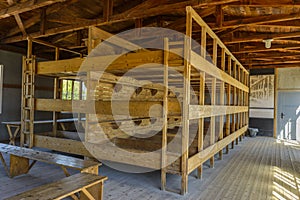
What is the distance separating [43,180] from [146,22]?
17.3ft

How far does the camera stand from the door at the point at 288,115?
10123mm

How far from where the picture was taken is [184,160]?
11.3ft

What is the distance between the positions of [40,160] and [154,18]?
5.24 m

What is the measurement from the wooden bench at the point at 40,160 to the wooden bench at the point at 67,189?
0.31 metres

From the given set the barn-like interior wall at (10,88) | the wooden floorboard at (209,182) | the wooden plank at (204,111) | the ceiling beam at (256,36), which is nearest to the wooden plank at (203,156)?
the wooden floorboard at (209,182)

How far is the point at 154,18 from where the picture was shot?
705 cm

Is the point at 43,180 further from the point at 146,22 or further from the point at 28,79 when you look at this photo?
the point at 146,22

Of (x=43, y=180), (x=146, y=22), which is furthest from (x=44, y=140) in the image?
(x=146, y=22)

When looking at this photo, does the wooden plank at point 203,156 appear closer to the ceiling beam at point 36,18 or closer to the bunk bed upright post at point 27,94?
the bunk bed upright post at point 27,94

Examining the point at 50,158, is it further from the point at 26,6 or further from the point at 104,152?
the point at 26,6

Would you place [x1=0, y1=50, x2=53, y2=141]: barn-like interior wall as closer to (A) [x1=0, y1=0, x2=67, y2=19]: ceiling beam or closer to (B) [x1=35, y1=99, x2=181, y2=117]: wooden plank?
(A) [x1=0, y1=0, x2=67, y2=19]: ceiling beam

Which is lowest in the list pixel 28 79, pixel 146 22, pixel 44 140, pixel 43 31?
pixel 44 140

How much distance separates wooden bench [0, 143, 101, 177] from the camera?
325 cm

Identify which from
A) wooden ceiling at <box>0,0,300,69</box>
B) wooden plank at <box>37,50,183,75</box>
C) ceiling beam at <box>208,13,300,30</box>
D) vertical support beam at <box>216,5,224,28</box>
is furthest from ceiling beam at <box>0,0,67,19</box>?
ceiling beam at <box>208,13,300,30</box>
